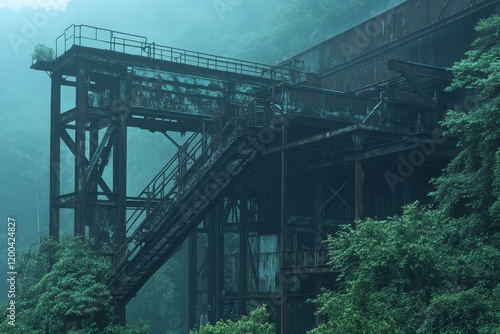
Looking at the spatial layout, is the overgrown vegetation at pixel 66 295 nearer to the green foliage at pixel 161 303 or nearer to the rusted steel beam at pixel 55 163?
the rusted steel beam at pixel 55 163

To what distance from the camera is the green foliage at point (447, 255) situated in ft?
53.5

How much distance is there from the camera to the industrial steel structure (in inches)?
1037

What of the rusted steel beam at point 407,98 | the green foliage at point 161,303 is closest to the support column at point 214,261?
the rusted steel beam at point 407,98

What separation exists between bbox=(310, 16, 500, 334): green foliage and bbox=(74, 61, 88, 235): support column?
1152 centimetres

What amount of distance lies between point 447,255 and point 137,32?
354ft

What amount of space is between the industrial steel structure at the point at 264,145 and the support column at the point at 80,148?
0.05 m

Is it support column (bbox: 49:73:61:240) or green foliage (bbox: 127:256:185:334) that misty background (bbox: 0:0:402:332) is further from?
support column (bbox: 49:73:61:240)

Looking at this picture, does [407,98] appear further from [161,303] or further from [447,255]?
[161,303]

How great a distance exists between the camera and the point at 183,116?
29.9m

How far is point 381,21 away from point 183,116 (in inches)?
410

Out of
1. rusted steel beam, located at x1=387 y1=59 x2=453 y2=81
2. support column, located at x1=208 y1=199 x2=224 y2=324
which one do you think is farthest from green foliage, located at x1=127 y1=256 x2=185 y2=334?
rusted steel beam, located at x1=387 y1=59 x2=453 y2=81

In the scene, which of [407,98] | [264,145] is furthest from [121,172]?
[407,98]

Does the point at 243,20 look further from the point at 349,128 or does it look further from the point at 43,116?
the point at 349,128

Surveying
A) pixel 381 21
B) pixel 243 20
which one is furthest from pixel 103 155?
pixel 243 20
